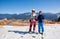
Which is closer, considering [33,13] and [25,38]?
[25,38]

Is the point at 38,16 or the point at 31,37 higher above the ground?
the point at 38,16

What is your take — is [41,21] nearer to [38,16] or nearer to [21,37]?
[38,16]

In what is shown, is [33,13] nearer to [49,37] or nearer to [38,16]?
[38,16]

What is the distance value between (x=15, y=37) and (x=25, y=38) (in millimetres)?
647

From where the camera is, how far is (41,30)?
41.9 ft

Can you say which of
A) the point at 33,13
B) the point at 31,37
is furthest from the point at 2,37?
the point at 33,13

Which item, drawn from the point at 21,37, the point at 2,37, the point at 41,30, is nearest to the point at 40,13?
the point at 41,30

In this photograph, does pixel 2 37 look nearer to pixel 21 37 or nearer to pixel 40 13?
pixel 21 37

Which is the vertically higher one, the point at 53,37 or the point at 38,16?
the point at 38,16

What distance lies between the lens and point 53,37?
454 inches

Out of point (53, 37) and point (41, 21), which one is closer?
point (53, 37)

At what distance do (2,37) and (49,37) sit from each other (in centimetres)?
276

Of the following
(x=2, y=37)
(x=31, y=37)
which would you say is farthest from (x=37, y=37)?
(x=2, y=37)

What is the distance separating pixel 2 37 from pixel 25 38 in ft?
4.74
